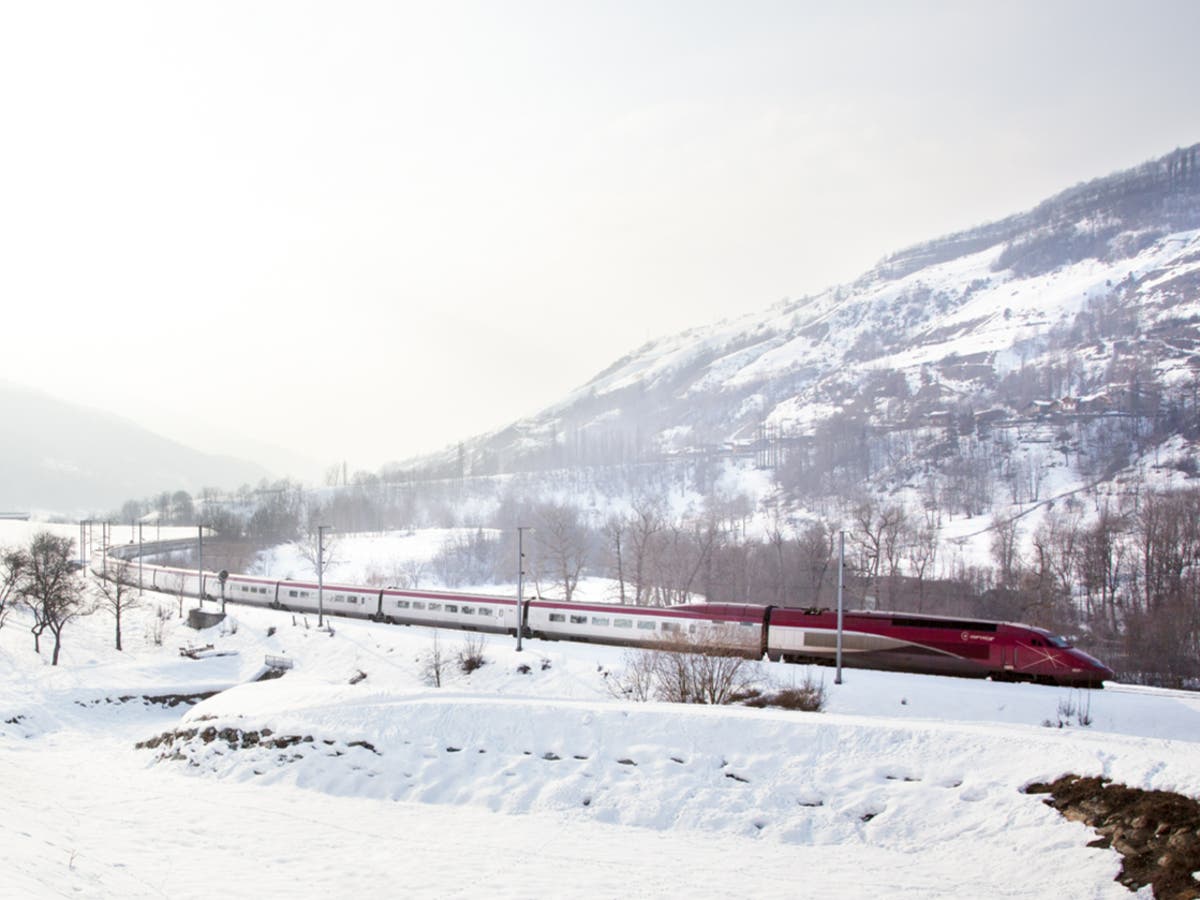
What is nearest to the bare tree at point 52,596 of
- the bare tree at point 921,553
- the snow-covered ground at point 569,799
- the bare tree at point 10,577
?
the bare tree at point 10,577

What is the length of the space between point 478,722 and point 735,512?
127556 millimetres

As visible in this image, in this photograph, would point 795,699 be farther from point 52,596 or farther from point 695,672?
point 52,596

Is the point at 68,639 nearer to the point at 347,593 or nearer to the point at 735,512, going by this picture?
the point at 347,593

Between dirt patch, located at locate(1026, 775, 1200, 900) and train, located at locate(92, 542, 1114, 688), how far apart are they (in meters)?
15.7

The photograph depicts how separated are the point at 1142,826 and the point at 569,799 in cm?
1102

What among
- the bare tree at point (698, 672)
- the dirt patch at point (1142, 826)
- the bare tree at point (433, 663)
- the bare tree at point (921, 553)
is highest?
the dirt patch at point (1142, 826)

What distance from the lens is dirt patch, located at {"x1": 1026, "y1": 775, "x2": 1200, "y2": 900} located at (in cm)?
1128

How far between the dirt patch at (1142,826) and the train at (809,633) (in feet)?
51.6

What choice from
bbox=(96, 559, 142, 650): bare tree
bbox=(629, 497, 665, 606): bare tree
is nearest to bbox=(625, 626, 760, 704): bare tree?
bbox=(629, 497, 665, 606): bare tree

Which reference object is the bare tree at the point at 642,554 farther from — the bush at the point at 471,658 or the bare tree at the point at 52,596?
the bare tree at the point at 52,596

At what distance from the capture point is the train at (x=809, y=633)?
31.9 m

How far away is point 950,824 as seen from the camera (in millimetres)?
15031

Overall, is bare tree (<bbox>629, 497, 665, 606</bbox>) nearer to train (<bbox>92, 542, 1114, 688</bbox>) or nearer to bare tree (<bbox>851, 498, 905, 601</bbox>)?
bare tree (<bbox>851, 498, 905, 601</bbox>)

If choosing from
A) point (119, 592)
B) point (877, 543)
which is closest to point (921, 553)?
point (877, 543)
